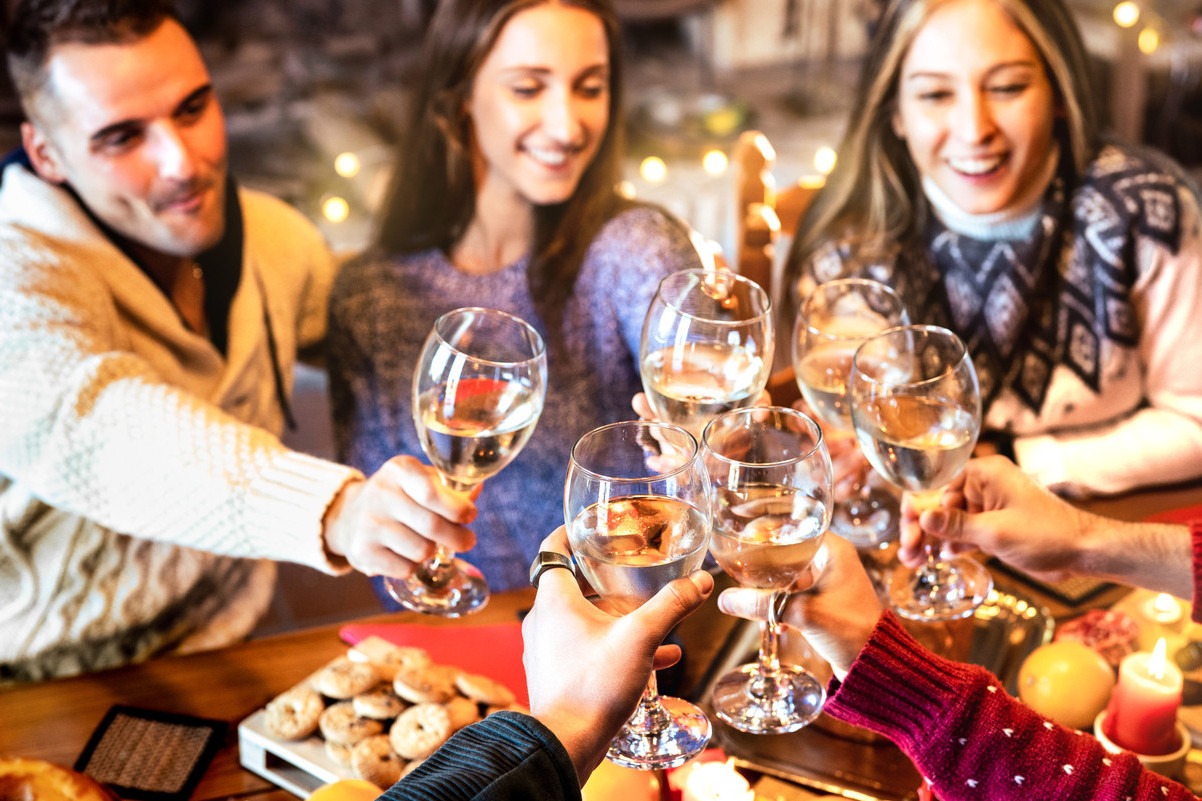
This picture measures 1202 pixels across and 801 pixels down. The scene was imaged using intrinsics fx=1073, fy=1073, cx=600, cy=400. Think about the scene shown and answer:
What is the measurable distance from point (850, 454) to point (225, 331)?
0.93m

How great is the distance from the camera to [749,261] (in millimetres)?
1688

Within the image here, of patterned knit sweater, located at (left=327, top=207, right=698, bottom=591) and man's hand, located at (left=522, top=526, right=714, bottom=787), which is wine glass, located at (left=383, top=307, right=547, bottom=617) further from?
patterned knit sweater, located at (left=327, top=207, right=698, bottom=591)

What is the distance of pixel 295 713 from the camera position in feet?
3.08

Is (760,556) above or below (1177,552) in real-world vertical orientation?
above

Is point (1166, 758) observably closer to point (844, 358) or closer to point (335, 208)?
point (844, 358)

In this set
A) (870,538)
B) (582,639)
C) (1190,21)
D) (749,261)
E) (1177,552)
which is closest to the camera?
(582,639)

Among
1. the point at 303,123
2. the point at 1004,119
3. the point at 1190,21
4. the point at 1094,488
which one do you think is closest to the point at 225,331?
the point at 303,123

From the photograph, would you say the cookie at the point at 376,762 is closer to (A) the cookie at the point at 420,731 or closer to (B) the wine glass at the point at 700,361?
(A) the cookie at the point at 420,731

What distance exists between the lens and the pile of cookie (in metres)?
0.89

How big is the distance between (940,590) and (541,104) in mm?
892

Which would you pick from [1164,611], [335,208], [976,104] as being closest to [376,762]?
[1164,611]

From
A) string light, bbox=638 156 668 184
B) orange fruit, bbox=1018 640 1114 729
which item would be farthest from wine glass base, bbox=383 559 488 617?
string light, bbox=638 156 668 184

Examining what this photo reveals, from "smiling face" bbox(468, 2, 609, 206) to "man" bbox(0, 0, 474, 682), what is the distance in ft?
1.07

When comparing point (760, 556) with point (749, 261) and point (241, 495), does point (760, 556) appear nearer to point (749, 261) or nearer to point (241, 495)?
point (241, 495)
